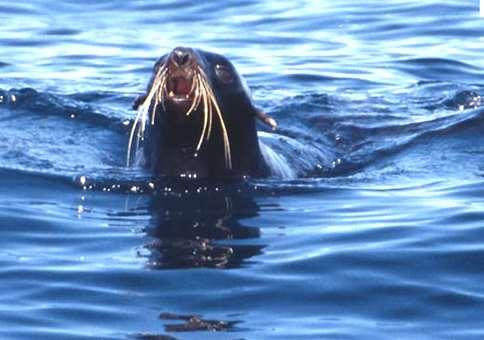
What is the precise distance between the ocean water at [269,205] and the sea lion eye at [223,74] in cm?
68

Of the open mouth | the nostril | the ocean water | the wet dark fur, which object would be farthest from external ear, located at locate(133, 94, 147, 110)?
the nostril

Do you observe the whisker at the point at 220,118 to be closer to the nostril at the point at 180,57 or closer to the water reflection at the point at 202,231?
the nostril at the point at 180,57

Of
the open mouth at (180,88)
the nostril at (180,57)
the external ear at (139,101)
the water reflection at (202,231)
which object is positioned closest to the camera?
the water reflection at (202,231)

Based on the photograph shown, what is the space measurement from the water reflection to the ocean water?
2 centimetres

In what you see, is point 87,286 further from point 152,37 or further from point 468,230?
point 152,37

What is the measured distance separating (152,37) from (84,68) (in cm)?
208

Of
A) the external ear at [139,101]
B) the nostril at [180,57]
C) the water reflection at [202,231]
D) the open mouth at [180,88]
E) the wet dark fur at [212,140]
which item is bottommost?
the water reflection at [202,231]

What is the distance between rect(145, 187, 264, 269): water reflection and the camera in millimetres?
8648

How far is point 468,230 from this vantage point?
9312 mm

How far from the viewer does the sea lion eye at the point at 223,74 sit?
10.1 m

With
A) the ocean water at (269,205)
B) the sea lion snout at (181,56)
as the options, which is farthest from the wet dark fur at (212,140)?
the sea lion snout at (181,56)

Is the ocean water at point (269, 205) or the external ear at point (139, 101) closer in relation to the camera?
the ocean water at point (269, 205)

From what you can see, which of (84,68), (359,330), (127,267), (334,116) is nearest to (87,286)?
(127,267)

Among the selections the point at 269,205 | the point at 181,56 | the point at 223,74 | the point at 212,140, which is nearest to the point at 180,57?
the point at 181,56
